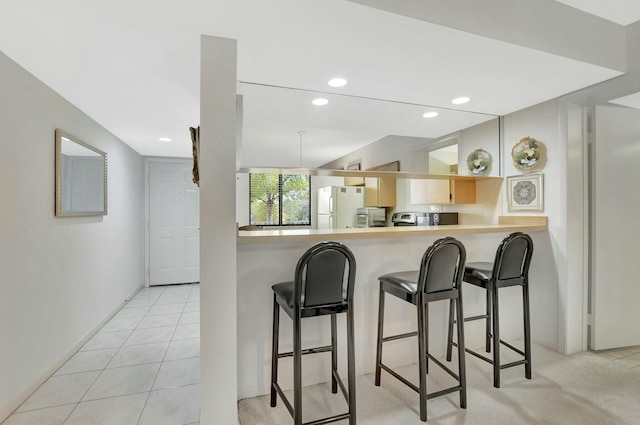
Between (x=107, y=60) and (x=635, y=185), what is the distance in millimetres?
4171

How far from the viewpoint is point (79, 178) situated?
2.82m

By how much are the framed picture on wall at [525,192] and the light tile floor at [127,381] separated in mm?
3043

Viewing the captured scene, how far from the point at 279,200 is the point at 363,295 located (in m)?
4.84

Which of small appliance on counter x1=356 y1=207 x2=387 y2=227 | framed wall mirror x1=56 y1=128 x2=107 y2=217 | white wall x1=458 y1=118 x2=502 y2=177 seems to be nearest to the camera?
framed wall mirror x1=56 y1=128 x2=107 y2=217

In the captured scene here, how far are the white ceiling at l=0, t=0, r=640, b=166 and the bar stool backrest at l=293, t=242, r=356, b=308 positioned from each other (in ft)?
3.63

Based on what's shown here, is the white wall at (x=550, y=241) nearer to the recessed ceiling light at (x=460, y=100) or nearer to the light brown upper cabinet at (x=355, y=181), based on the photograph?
the recessed ceiling light at (x=460, y=100)

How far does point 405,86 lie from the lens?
2.31 metres

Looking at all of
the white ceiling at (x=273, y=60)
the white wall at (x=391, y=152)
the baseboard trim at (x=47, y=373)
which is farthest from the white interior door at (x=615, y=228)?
the baseboard trim at (x=47, y=373)

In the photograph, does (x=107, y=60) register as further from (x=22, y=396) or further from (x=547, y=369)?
(x=547, y=369)

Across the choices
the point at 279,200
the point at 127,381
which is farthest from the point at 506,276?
the point at 279,200

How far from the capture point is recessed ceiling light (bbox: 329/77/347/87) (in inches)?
85.5

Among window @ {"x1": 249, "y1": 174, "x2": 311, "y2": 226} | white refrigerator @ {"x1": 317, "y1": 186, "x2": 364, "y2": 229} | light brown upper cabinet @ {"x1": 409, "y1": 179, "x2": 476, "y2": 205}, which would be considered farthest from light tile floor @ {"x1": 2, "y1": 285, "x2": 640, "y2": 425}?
window @ {"x1": 249, "y1": 174, "x2": 311, "y2": 226}

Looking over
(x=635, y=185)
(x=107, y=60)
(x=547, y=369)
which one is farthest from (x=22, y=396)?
(x=635, y=185)

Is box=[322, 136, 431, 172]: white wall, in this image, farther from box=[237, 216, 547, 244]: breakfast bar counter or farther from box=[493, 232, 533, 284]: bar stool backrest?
box=[493, 232, 533, 284]: bar stool backrest
